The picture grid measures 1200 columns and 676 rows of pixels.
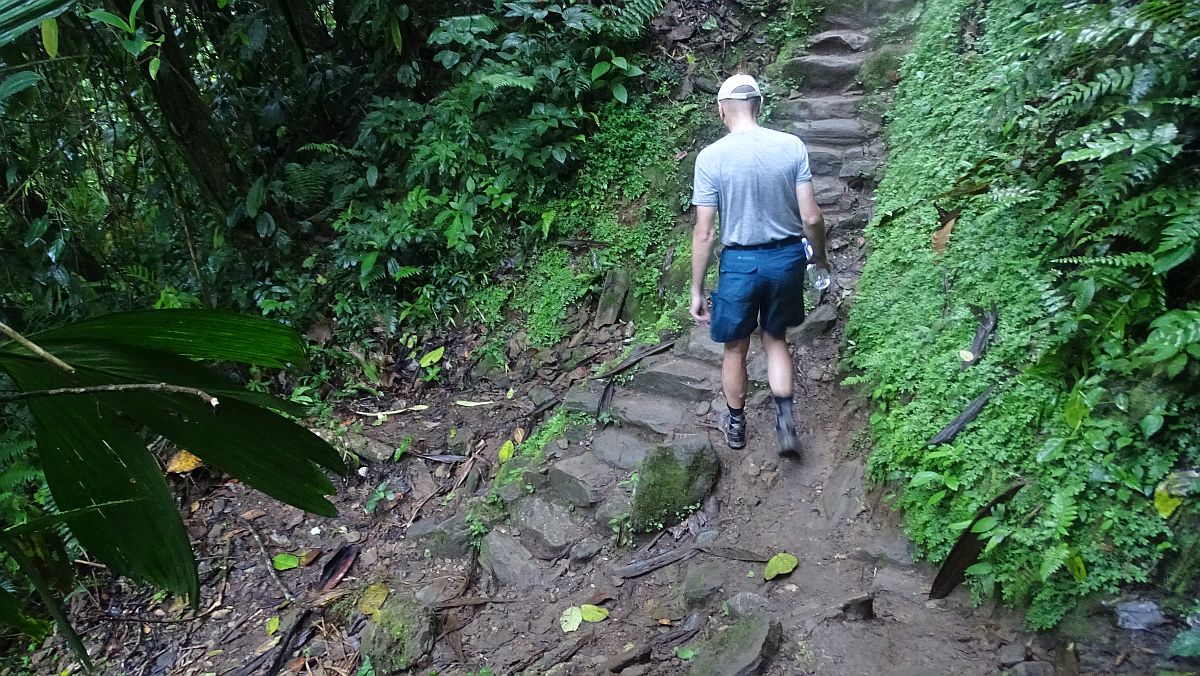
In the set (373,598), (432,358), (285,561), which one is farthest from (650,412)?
(285,561)

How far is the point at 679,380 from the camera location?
182 inches

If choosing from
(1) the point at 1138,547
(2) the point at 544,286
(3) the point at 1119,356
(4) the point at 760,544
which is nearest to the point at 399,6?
(2) the point at 544,286

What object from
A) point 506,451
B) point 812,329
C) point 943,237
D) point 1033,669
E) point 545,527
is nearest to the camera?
point 1033,669

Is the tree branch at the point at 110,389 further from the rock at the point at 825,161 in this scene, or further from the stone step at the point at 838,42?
the stone step at the point at 838,42

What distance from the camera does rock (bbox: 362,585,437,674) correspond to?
3.70 metres

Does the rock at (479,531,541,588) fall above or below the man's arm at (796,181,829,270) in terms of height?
below

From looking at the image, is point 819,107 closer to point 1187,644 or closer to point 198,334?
point 1187,644

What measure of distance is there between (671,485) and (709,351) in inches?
47.1

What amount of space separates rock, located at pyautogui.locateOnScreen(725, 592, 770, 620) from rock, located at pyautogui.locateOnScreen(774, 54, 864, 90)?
4.96 metres

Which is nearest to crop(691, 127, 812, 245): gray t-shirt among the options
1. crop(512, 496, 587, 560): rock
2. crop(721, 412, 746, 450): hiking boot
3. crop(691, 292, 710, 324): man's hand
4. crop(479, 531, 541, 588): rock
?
crop(691, 292, 710, 324): man's hand

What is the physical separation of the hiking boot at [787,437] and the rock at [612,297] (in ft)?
6.96

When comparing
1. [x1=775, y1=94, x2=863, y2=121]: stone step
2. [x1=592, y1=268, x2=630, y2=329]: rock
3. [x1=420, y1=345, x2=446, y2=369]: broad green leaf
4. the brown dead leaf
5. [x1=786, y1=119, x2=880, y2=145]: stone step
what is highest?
[x1=775, y1=94, x2=863, y2=121]: stone step

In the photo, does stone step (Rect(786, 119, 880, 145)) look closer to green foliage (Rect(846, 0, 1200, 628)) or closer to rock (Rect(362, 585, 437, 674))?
green foliage (Rect(846, 0, 1200, 628))

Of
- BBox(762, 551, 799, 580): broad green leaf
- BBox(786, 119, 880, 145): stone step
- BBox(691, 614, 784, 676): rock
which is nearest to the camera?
BBox(691, 614, 784, 676): rock
